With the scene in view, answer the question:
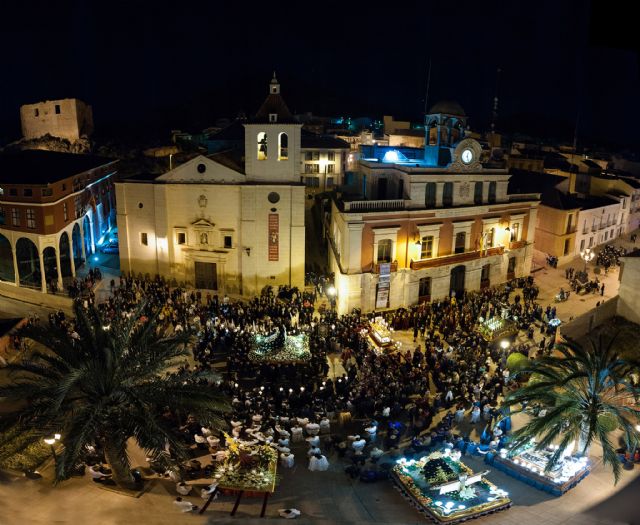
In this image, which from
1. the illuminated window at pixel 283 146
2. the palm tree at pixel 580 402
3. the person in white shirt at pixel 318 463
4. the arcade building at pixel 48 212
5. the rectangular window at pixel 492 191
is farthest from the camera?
the rectangular window at pixel 492 191

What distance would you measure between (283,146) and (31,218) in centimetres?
1689

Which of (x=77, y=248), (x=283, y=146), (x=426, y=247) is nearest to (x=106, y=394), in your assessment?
(x=283, y=146)

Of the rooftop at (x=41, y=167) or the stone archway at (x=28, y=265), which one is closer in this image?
the rooftop at (x=41, y=167)

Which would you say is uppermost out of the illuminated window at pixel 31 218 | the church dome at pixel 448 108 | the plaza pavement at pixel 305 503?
the church dome at pixel 448 108

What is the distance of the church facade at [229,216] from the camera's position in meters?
37.7

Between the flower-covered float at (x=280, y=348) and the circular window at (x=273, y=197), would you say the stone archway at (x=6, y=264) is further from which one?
the flower-covered float at (x=280, y=348)

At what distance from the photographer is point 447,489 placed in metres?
19.5

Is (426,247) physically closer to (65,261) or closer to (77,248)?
(65,261)

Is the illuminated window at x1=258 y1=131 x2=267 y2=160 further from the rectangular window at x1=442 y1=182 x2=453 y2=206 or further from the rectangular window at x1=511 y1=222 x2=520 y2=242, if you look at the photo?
the rectangular window at x1=511 y1=222 x2=520 y2=242

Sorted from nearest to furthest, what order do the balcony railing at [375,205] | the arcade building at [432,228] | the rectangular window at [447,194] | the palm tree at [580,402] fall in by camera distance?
1. the palm tree at [580,402]
2. the balcony railing at [375,205]
3. the arcade building at [432,228]
4. the rectangular window at [447,194]

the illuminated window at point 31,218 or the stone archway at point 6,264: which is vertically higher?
the illuminated window at point 31,218

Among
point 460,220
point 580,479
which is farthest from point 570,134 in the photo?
point 580,479

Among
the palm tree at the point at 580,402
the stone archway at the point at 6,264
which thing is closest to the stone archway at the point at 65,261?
the stone archway at the point at 6,264

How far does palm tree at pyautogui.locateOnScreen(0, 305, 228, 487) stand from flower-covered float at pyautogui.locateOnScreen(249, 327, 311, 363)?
30.0 ft
